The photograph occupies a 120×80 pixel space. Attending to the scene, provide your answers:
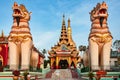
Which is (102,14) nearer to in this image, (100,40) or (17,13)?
(100,40)

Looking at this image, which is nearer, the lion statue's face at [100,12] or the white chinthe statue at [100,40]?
the white chinthe statue at [100,40]

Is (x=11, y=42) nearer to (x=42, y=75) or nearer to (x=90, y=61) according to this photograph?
(x=42, y=75)

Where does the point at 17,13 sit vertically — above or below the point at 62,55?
above

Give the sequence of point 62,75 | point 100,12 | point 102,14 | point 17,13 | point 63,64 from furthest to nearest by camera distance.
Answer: point 63,64
point 17,13
point 100,12
point 102,14
point 62,75

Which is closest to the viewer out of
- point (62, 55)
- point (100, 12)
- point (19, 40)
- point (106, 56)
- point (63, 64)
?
point (106, 56)

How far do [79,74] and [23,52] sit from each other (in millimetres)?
6331

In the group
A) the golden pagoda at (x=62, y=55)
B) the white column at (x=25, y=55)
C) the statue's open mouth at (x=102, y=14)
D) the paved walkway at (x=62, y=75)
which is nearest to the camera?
the paved walkway at (x=62, y=75)

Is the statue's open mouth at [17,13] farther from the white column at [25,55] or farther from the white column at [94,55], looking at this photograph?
the white column at [94,55]

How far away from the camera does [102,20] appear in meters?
31.0

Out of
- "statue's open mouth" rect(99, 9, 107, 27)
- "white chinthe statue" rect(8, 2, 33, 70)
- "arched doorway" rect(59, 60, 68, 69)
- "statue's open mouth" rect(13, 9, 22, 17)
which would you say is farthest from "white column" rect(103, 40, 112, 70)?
"arched doorway" rect(59, 60, 68, 69)

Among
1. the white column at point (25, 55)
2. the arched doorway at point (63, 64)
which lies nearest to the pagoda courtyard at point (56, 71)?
the white column at point (25, 55)

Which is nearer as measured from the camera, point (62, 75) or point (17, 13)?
point (62, 75)

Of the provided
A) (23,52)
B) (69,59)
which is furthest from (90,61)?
(69,59)

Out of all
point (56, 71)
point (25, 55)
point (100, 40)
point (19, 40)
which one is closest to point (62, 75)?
point (56, 71)
